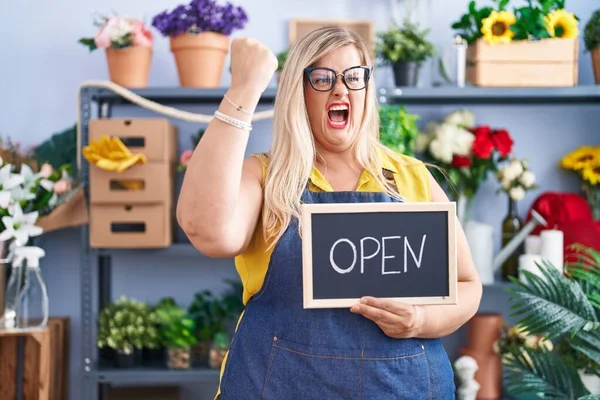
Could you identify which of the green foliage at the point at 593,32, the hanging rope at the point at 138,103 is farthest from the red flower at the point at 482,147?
the hanging rope at the point at 138,103

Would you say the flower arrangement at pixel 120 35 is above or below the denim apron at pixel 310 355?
above

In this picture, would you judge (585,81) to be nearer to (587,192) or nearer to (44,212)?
(587,192)

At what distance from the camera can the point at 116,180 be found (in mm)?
2746

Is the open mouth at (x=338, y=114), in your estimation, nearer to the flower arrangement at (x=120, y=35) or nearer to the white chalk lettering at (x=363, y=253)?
the white chalk lettering at (x=363, y=253)

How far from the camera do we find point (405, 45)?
9.20 feet

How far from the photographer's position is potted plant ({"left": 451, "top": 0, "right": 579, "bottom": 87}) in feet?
9.09

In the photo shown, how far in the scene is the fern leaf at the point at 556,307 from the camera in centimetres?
177

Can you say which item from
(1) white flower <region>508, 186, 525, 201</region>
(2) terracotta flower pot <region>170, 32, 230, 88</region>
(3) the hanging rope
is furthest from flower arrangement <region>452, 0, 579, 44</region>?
(2) terracotta flower pot <region>170, 32, 230, 88</region>

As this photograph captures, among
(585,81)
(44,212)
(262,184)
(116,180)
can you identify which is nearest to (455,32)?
(585,81)

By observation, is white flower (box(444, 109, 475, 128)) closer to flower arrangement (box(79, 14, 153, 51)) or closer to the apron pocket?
flower arrangement (box(79, 14, 153, 51))

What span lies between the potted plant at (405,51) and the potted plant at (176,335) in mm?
1238

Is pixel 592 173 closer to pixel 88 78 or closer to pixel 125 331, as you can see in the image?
pixel 125 331

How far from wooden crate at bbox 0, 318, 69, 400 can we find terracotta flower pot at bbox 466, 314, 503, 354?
165 cm

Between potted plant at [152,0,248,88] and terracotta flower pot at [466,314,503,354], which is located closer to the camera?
potted plant at [152,0,248,88]
